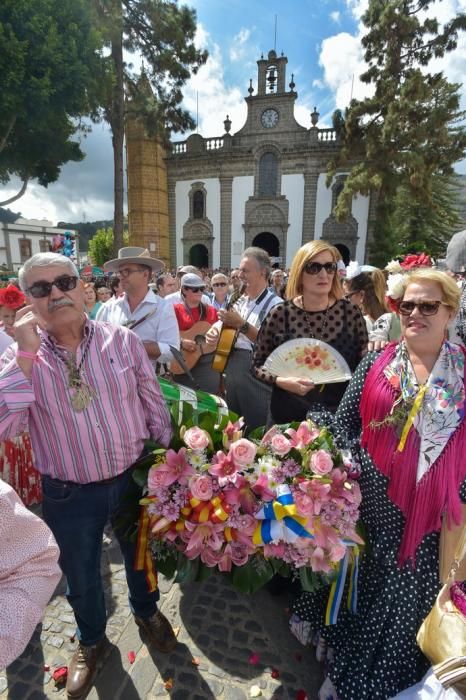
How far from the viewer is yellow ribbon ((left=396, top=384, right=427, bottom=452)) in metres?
1.67

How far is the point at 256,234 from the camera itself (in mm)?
27047

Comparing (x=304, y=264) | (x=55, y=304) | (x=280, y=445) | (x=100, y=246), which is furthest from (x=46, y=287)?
(x=100, y=246)

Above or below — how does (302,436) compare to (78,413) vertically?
below

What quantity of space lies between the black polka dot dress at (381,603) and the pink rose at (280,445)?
377 mm

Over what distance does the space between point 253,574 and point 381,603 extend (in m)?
0.67

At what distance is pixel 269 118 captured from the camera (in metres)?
Answer: 26.1

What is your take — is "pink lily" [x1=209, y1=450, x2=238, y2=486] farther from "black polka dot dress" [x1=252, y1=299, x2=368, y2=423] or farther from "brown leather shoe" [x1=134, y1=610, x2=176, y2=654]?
"brown leather shoe" [x1=134, y1=610, x2=176, y2=654]

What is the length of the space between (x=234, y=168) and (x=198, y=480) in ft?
93.2

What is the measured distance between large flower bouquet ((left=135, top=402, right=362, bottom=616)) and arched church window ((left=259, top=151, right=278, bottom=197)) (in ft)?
88.5

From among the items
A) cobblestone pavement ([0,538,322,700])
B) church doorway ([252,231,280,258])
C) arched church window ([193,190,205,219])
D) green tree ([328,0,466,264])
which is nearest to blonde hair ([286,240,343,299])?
cobblestone pavement ([0,538,322,700])

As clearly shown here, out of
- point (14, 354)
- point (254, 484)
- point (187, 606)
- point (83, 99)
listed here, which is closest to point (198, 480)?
point (254, 484)

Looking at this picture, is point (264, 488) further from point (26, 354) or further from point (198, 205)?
point (198, 205)

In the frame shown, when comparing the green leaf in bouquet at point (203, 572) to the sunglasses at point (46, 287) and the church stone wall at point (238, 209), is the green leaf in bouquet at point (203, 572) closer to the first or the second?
the sunglasses at point (46, 287)

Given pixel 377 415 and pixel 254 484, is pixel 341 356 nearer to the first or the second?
pixel 377 415
